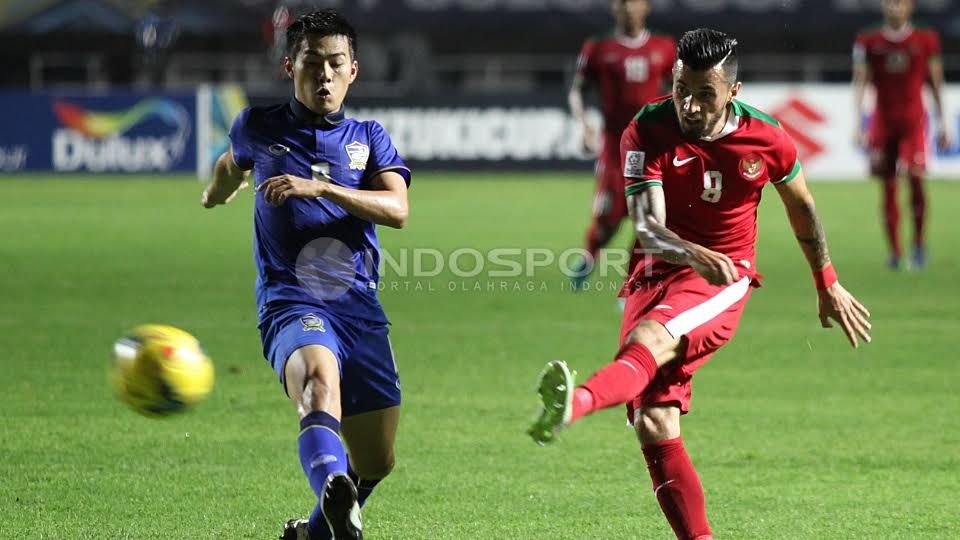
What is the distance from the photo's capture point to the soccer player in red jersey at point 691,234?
15.7 feet

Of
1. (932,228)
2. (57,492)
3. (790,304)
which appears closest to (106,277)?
(790,304)

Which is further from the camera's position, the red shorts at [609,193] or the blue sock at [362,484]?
the red shorts at [609,193]

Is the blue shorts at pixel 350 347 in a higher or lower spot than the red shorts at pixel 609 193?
higher

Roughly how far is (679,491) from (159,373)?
174 centimetres

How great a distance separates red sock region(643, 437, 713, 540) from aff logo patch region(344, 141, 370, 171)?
4.44 feet

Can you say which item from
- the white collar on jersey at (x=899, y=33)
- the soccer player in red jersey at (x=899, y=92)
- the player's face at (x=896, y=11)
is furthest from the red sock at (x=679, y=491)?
Answer: the white collar on jersey at (x=899, y=33)

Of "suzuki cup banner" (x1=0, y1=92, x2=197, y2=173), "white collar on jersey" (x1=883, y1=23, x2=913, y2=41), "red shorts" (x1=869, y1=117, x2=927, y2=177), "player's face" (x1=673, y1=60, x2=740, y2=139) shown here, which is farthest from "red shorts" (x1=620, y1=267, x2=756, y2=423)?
"suzuki cup banner" (x1=0, y1=92, x2=197, y2=173)

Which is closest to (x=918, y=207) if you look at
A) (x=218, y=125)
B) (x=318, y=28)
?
(x=318, y=28)

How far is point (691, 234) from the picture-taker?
5.07 meters

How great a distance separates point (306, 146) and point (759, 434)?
10.1 ft

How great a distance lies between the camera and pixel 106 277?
1321 cm

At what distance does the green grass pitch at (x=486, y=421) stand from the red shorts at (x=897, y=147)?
3.13 ft

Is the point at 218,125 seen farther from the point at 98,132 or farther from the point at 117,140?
the point at 98,132

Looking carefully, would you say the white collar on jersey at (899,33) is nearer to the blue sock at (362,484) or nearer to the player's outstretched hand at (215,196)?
the player's outstretched hand at (215,196)
